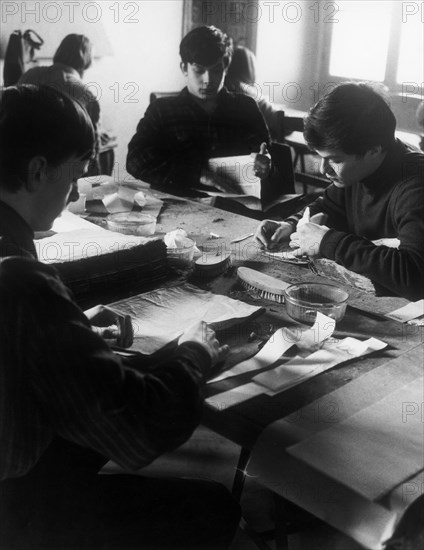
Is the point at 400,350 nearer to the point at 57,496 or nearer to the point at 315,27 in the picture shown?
the point at 57,496

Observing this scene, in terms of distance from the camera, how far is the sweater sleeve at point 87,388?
2.97 ft

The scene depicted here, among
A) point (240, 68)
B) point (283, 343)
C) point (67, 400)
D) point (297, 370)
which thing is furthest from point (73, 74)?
point (67, 400)

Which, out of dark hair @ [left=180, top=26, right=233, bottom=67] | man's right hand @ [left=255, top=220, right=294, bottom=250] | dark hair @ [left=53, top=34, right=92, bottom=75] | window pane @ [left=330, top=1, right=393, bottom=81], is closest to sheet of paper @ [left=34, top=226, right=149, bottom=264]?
man's right hand @ [left=255, top=220, right=294, bottom=250]

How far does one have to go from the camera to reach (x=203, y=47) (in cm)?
324

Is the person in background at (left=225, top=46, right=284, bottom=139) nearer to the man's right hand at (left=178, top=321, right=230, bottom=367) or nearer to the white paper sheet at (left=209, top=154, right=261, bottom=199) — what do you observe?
the white paper sheet at (left=209, top=154, right=261, bottom=199)

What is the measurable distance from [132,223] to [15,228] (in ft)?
3.66

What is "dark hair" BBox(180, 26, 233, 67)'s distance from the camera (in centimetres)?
324

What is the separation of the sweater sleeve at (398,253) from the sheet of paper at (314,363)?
388 mm

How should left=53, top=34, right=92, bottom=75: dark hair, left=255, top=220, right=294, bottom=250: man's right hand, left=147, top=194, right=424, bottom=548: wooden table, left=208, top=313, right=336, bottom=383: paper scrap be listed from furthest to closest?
1. left=53, top=34, right=92, bottom=75: dark hair
2. left=255, top=220, right=294, bottom=250: man's right hand
3. left=208, top=313, right=336, bottom=383: paper scrap
4. left=147, top=194, right=424, bottom=548: wooden table

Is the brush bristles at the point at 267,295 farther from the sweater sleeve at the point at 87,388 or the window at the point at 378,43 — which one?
the window at the point at 378,43

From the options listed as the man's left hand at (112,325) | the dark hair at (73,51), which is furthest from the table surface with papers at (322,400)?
the dark hair at (73,51)

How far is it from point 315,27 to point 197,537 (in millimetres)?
6033

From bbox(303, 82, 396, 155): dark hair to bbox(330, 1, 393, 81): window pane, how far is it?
422 cm

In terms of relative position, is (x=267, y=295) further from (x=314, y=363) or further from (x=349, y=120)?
(x=349, y=120)
